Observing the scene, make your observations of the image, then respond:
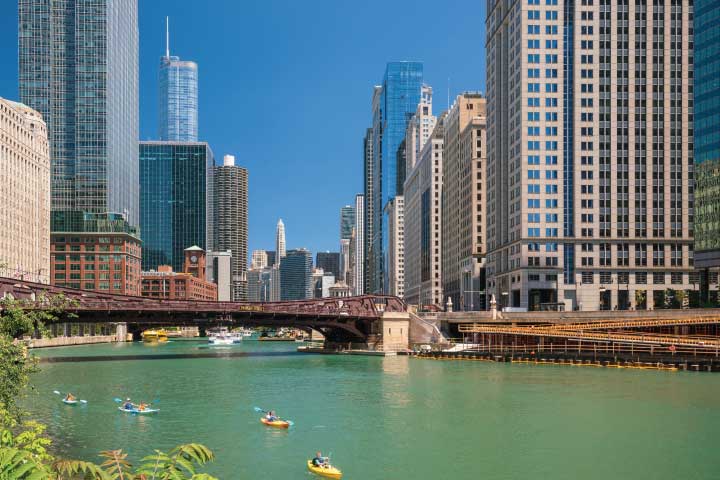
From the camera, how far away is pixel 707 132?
454 ft

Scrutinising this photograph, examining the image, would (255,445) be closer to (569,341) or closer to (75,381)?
(75,381)

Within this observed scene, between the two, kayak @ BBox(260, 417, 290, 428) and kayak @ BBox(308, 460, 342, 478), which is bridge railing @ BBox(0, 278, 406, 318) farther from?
kayak @ BBox(308, 460, 342, 478)

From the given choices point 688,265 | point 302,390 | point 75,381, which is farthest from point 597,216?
point 75,381

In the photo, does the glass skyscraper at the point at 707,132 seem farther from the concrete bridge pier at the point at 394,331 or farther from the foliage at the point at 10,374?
the foliage at the point at 10,374

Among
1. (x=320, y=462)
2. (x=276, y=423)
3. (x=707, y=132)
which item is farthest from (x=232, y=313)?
(x=320, y=462)

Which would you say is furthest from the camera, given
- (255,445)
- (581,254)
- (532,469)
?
(581,254)

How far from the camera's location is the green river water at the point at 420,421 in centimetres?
5241

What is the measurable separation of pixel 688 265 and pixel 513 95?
5130 cm

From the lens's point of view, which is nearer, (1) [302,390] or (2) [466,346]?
(1) [302,390]

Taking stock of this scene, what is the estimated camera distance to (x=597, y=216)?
17162cm

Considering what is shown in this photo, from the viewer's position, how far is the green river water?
52406mm

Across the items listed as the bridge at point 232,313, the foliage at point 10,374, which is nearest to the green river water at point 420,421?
the foliage at point 10,374

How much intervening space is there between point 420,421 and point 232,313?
81082 millimetres

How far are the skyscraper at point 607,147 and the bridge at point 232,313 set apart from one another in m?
32.7
